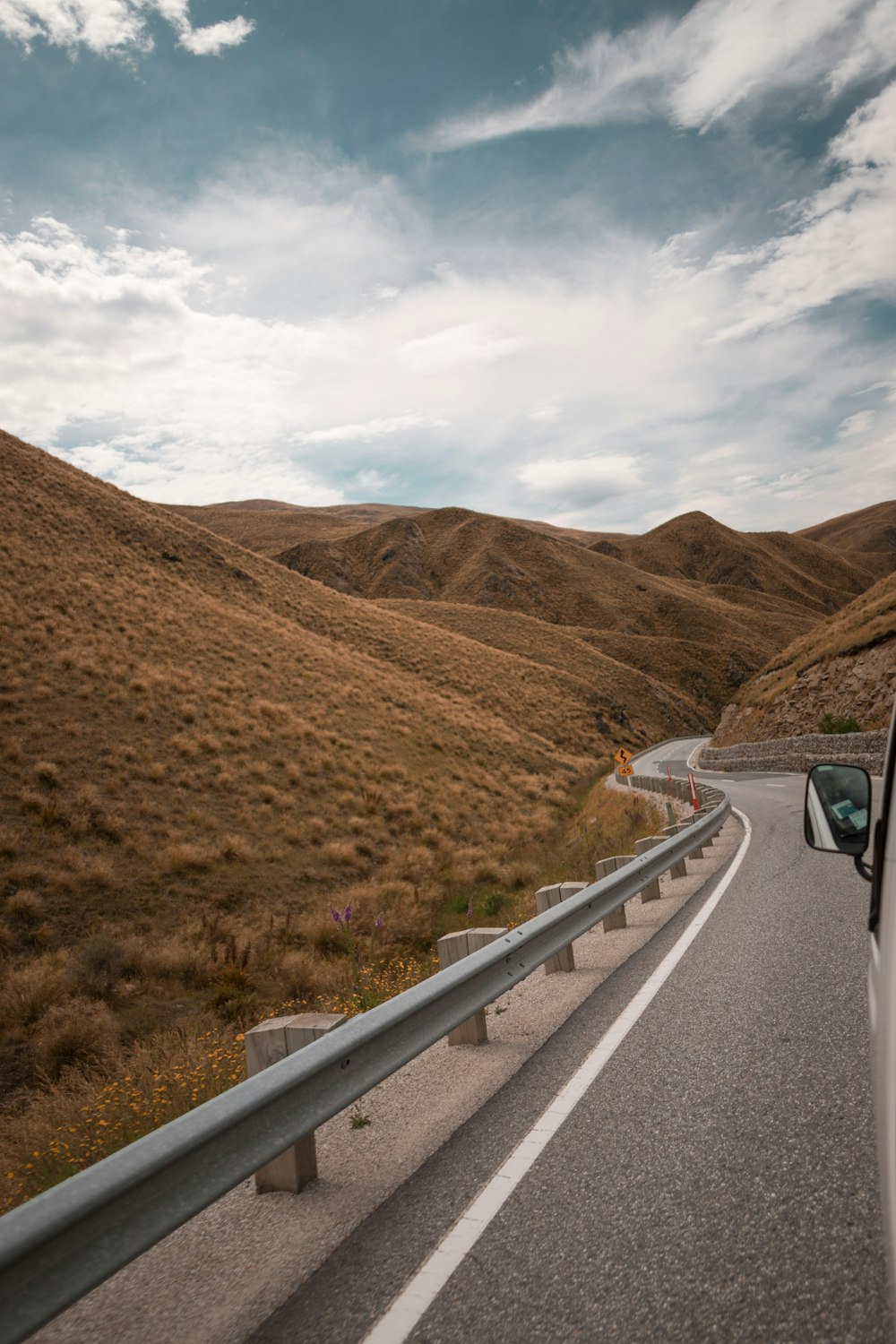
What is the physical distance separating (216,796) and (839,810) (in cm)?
1597

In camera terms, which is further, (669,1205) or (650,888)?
(650,888)

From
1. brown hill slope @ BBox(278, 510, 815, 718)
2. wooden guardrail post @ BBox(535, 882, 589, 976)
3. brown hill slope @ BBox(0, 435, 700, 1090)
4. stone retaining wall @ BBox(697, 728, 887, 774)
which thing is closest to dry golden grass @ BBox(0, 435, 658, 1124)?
brown hill slope @ BBox(0, 435, 700, 1090)

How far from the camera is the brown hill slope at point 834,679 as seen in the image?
114ft

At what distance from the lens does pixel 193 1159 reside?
227cm

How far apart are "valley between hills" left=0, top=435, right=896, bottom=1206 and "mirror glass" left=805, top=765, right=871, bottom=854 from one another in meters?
3.70

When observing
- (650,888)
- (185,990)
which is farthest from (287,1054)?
(185,990)

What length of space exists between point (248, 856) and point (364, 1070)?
477 inches

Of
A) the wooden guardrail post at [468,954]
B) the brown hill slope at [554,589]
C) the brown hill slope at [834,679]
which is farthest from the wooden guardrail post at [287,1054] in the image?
the brown hill slope at [554,589]

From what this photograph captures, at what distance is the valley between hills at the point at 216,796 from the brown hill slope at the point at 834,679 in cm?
34

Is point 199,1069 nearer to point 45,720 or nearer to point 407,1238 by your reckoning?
point 407,1238

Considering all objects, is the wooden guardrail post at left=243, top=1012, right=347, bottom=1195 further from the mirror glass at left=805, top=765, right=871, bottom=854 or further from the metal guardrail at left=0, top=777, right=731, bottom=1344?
the mirror glass at left=805, top=765, right=871, bottom=854

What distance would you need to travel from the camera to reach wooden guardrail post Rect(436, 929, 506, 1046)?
464cm

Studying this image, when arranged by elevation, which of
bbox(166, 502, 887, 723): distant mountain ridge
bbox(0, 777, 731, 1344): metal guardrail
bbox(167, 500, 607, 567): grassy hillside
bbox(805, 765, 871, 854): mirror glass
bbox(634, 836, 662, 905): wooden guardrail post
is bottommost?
bbox(634, 836, 662, 905): wooden guardrail post

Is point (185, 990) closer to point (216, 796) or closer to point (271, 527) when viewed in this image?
point (216, 796)
